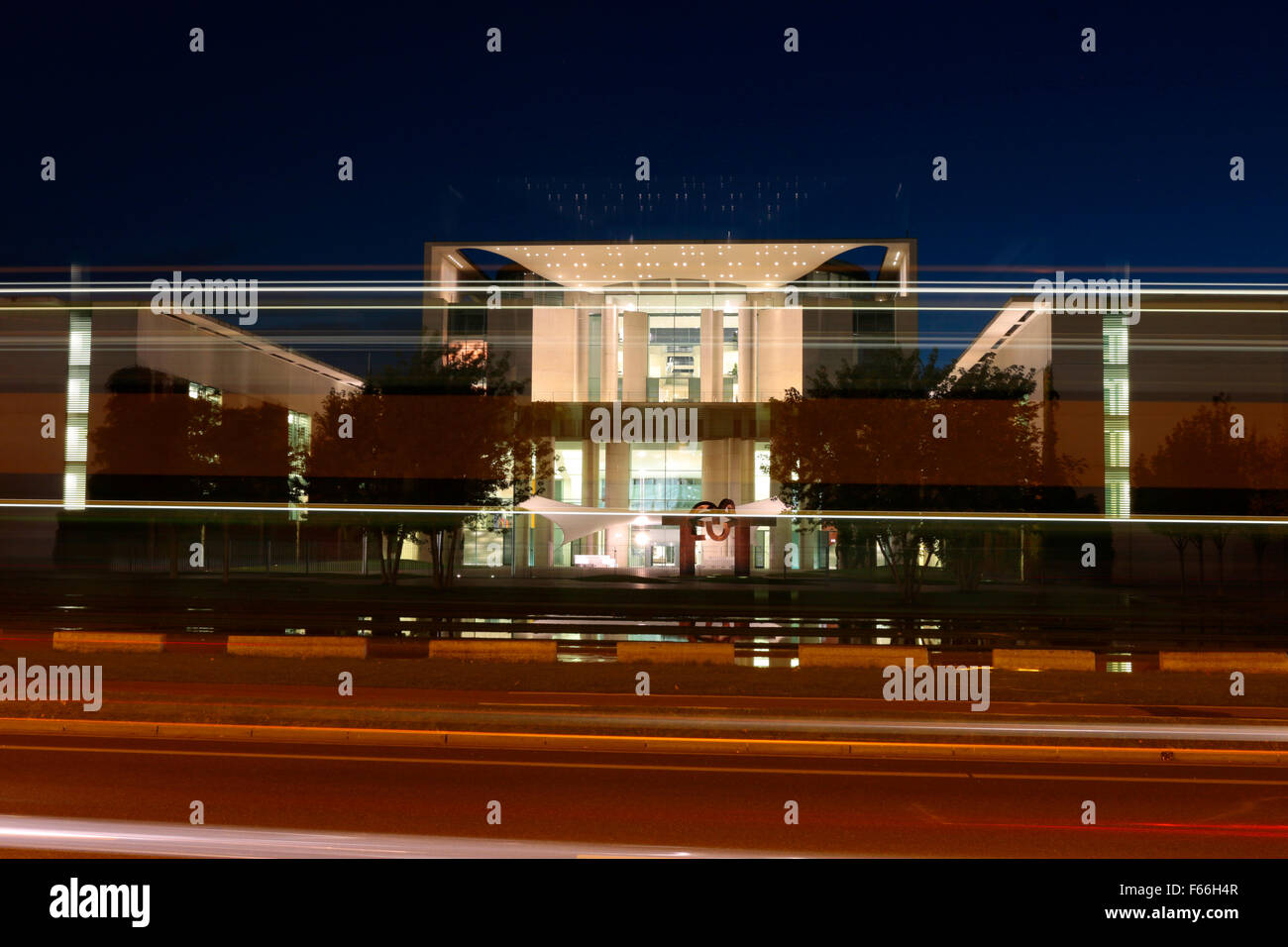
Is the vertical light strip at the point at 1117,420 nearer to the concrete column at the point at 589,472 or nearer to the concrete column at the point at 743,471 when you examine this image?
the concrete column at the point at 743,471

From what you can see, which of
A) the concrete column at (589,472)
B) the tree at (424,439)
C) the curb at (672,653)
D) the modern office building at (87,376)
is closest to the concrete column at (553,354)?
the concrete column at (589,472)

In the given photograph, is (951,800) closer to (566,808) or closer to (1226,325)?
(566,808)

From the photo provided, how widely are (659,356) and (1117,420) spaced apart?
19.3 metres

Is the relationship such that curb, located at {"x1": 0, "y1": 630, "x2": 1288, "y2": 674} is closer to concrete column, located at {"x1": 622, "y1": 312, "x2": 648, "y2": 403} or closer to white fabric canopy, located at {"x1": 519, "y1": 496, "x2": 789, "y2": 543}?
white fabric canopy, located at {"x1": 519, "y1": 496, "x2": 789, "y2": 543}

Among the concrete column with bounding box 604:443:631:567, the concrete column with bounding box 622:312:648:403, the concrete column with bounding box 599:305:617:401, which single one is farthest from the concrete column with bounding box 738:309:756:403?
the concrete column with bounding box 604:443:631:567

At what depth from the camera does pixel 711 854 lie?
5375 millimetres

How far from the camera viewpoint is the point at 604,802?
6.73 meters

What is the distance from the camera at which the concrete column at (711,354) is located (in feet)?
114

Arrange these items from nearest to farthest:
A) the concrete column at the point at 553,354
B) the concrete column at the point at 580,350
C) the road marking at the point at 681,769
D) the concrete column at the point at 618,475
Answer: the road marking at the point at 681,769 → the concrete column at the point at 553,354 → the concrete column at the point at 580,350 → the concrete column at the point at 618,475

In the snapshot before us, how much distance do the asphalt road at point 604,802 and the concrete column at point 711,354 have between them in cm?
2725

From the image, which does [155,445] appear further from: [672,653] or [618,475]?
[618,475]

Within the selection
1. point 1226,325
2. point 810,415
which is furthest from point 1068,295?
point 810,415

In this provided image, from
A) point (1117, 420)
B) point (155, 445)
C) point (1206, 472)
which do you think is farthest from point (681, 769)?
point (155, 445)
